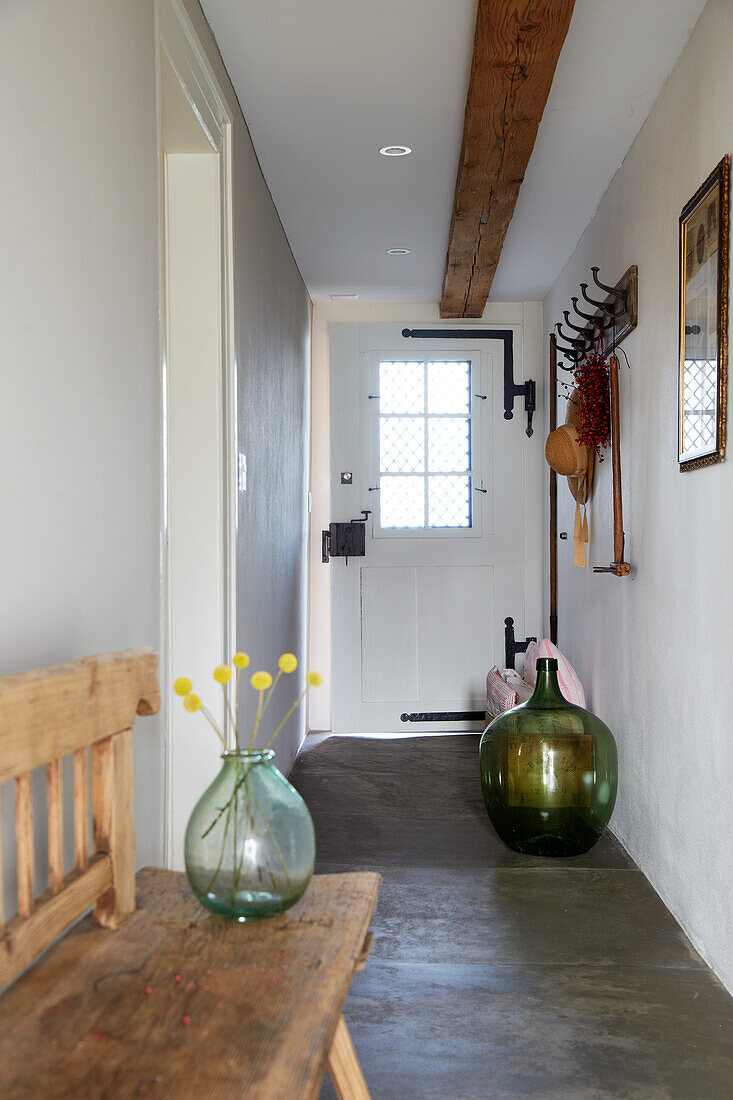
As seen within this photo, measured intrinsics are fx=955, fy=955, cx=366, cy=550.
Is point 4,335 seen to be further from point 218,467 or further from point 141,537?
point 218,467

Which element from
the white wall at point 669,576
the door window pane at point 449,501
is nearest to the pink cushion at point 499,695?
the white wall at point 669,576

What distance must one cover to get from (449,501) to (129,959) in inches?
172

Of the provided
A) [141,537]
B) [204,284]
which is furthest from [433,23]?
[141,537]

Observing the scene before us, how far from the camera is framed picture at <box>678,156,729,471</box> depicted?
87.4 inches

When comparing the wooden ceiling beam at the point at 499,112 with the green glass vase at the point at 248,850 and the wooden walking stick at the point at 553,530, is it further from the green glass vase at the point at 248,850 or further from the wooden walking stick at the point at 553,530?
the green glass vase at the point at 248,850

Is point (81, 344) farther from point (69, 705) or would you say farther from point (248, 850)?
point (248, 850)

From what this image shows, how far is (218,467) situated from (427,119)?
1.33 m

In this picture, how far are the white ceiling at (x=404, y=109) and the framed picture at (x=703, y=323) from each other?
0.54 metres

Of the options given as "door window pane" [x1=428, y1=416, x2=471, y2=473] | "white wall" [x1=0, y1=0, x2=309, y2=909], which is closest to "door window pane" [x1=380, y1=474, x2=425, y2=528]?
"door window pane" [x1=428, y1=416, x2=471, y2=473]

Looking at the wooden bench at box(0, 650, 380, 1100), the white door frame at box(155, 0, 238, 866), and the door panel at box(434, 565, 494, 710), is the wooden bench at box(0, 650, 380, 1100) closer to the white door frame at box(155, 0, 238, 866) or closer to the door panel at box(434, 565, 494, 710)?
the white door frame at box(155, 0, 238, 866)

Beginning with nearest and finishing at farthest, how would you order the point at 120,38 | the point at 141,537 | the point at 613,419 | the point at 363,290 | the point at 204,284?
the point at 120,38 → the point at 141,537 → the point at 204,284 → the point at 613,419 → the point at 363,290

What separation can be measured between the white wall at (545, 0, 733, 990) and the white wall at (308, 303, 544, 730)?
4.98 feet

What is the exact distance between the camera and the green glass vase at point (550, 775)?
306 centimetres

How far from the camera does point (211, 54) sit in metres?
2.52
